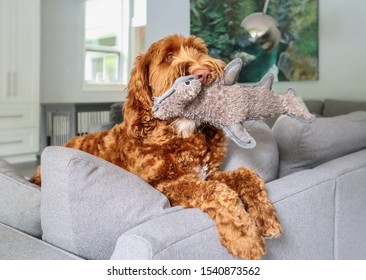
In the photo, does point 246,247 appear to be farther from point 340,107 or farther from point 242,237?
point 340,107

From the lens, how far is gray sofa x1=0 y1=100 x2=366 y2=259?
762 mm

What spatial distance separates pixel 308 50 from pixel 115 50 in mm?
2739

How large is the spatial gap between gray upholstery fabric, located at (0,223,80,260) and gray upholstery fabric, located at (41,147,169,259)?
0.02 meters

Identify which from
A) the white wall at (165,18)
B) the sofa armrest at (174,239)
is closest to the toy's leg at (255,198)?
the sofa armrest at (174,239)

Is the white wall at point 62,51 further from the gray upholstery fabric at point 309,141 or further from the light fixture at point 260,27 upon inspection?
the gray upholstery fabric at point 309,141

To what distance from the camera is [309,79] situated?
354cm

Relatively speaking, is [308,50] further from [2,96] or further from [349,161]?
[2,96]

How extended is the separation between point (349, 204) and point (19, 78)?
3.66m

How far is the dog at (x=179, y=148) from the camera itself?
872mm

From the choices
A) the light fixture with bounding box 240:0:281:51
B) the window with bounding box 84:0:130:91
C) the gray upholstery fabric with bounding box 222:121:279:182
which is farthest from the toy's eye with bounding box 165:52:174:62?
the window with bounding box 84:0:130:91

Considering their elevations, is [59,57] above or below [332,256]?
above

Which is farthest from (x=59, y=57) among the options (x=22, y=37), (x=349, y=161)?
(x=349, y=161)

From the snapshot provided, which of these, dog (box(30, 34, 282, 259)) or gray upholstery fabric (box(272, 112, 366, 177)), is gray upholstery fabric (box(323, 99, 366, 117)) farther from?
dog (box(30, 34, 282, 259))

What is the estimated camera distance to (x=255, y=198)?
35.5 inches
